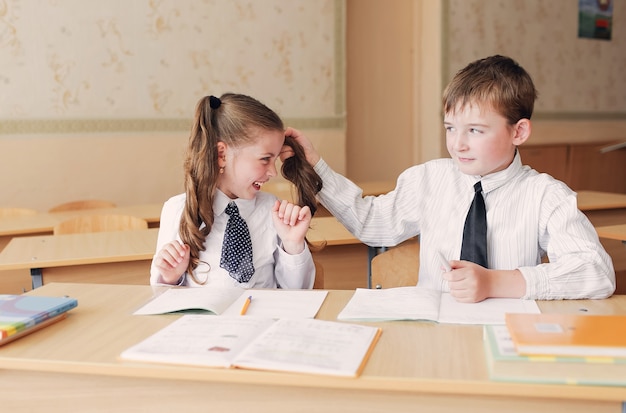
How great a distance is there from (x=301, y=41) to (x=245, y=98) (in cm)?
363

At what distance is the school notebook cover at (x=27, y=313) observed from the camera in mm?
1339

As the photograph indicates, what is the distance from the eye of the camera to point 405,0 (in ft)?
20.6

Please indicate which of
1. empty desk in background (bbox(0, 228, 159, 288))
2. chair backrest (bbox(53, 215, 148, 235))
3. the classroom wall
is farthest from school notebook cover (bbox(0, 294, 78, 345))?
the classroom wall

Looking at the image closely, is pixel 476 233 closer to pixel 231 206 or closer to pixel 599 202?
pixel 231 206

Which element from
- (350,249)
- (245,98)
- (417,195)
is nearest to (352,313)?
(417,195)

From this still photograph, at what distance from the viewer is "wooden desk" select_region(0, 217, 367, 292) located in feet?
8.25

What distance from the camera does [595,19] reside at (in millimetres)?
7125

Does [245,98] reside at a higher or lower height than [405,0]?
lower

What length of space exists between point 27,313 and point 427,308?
814 millimetres

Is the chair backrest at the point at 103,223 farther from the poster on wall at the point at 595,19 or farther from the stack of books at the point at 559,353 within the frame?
the poster on wall at the point at 595,19

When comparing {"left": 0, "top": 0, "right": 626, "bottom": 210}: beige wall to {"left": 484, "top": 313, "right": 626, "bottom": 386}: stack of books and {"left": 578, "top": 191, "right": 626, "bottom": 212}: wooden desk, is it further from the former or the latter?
{"left": 484, "top": 313, "right": 626, "bottom": 386}: stack of books

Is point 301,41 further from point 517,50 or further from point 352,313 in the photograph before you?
point 352,313

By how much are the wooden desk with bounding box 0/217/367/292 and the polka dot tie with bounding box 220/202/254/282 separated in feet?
2.30

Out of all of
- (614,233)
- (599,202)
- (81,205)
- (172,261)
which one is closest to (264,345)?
(172,261)
